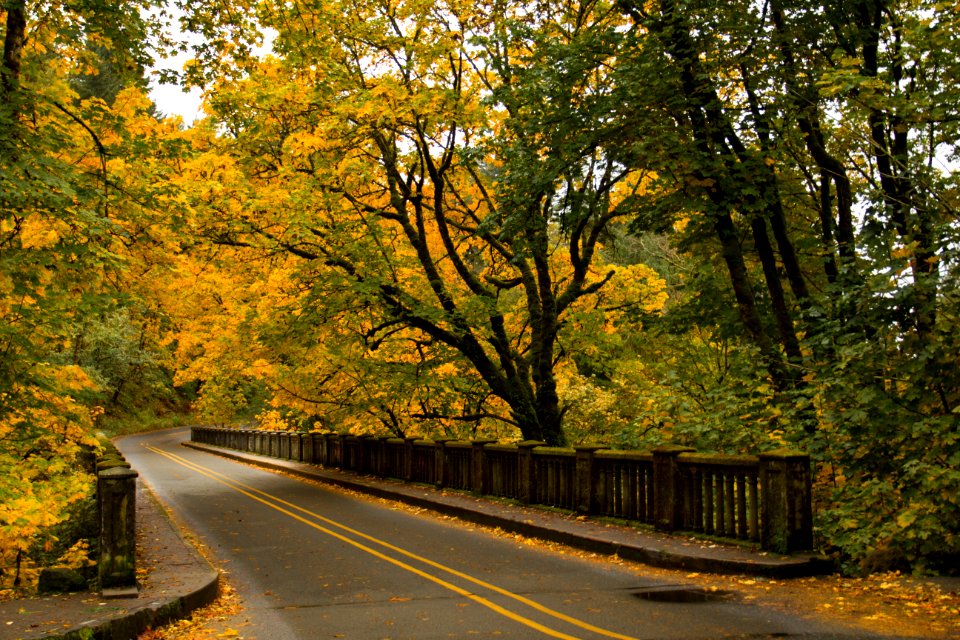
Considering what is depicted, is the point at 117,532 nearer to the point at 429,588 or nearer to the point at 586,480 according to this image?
the point at 429,588

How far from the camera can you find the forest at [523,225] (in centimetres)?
886

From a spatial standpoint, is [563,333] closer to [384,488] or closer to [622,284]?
[622,284]

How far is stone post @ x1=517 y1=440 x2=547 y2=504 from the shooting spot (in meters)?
14.2

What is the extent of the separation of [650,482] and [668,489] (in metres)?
0.59

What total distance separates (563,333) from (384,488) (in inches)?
253

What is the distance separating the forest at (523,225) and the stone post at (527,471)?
7.23 feet

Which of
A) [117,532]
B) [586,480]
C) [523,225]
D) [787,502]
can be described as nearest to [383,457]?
[523,225]

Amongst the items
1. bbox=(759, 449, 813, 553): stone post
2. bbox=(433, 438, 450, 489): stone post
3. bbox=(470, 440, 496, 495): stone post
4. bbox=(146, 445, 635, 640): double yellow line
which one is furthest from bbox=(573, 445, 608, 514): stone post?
bbox=(433, 438, 450, 489): stone post

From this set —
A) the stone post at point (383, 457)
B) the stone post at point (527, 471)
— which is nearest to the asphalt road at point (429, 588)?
the stone post at point (527, 471)

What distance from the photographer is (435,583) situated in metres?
8.75

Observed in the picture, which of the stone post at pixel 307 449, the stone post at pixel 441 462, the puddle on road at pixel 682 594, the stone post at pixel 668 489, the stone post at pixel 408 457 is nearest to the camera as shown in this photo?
the puddle on road at pixel 682 594

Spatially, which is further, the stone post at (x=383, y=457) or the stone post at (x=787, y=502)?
the stone post at (x=383, y=457)

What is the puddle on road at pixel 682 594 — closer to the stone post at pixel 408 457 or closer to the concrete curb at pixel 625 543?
the concrete curb at pixel 625 543

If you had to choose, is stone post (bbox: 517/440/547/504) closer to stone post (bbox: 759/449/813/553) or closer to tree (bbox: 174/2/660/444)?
tree (bbox: 174/2/660/444)
